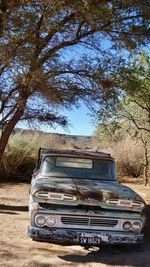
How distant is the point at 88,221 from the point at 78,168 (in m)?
1.82

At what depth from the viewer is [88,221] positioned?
6820mm

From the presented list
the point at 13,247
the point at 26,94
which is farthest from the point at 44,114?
the point at 13,247

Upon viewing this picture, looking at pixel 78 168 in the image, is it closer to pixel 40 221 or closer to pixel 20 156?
pixel 40 221

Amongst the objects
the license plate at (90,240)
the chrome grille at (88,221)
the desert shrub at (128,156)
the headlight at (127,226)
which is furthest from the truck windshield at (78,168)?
the desert shrub at (128,156)

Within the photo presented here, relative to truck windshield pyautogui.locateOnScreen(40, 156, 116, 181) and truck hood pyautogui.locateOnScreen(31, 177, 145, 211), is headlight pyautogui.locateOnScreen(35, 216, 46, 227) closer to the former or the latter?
truck hood pyautogui.locateOnScreen(31, 177, 145, 211)

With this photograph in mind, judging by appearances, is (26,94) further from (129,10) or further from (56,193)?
(56,193)

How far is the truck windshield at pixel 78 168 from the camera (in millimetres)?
8258

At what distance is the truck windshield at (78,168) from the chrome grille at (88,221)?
4.76ft

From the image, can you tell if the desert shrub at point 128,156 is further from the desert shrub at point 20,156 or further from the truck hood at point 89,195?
the truck hood at point 89,195

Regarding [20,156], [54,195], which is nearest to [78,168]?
[54,195]

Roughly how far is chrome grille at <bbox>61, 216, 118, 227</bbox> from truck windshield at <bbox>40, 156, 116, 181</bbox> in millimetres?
1451

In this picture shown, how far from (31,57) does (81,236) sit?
467 cm

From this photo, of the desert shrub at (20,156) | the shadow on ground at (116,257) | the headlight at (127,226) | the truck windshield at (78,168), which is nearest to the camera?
the shadow on ground at (116,257)

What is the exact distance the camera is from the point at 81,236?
665 centimetres
